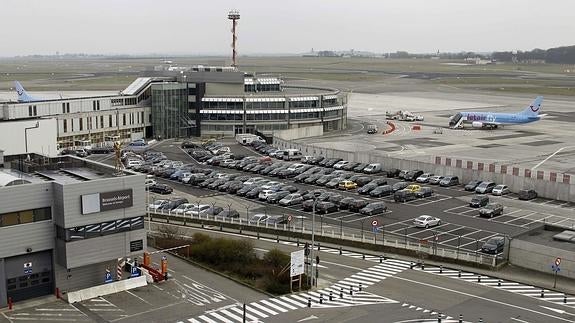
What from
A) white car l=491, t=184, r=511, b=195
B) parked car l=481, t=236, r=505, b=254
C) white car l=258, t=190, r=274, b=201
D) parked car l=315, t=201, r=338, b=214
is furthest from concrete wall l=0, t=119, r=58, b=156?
white car l=491, t=184, r=511, b=195

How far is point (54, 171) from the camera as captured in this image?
131 ft

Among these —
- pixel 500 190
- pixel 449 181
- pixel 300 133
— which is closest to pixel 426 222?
pixel 500 190

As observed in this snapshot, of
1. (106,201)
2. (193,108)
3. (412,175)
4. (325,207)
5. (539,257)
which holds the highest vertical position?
(106,201)

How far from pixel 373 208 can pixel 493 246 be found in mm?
12196

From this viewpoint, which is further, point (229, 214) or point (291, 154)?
point (291, 154)

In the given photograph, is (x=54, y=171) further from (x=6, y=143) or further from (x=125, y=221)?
(x=6, y=143)

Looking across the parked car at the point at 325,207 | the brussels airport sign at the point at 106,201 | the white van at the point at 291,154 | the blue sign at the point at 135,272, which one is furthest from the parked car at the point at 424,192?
the brussels airport sign at the point at 106,201

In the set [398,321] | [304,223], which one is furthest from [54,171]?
[398,321]

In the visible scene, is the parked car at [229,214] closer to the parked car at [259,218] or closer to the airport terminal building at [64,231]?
the parked car at [259,218]

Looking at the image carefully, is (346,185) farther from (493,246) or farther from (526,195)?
(493,246)

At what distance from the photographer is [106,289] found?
34312 millimetres

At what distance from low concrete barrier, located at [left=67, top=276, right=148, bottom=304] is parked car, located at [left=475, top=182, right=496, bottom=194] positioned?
3572 cm

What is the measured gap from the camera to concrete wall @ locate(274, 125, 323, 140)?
314ft

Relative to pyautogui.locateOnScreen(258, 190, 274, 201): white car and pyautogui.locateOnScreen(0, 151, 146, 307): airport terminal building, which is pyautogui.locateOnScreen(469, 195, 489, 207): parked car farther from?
pyautogui.locateOnScreen(0, 151, 146, 307): airport terminal building
